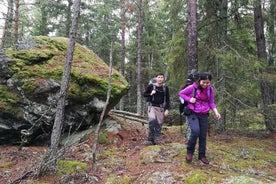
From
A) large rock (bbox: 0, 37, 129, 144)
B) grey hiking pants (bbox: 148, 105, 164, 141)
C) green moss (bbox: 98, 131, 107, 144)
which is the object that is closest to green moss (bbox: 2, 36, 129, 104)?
large rock (bbox: 0, 37, 129, 144)

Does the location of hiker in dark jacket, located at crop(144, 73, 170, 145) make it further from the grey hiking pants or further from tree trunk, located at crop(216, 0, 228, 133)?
tree trunk, located at crop(216, 0, 228, 133)

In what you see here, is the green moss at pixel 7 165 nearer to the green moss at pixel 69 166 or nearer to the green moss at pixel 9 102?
the green moss at pixel 69 166

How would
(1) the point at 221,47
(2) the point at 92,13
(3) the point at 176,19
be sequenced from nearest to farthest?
(1) the point at 221,47, (3) the point at 176,19, (2) the point at 92,13

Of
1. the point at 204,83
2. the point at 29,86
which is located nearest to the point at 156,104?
the point at 204,83

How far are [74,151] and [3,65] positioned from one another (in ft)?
11.5

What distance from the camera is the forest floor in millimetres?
5961

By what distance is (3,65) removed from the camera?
350 inches

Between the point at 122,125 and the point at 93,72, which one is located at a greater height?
the point at 93,72

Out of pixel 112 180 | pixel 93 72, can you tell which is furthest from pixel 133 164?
pixel 93 72

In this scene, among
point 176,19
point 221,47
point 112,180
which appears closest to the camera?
point 112,180

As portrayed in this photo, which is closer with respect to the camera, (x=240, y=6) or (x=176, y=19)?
(x=240, y=6)

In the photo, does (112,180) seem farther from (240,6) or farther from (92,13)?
(92,13)

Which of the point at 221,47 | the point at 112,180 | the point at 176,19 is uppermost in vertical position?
the point at 176,19

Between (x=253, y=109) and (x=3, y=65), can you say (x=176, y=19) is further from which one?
(x=3, y=65)
